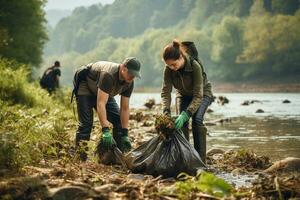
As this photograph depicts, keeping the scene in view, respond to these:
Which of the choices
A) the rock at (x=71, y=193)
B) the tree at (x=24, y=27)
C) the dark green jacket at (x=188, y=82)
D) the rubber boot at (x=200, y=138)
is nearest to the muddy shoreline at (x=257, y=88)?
the tree at (x=24, y=27)

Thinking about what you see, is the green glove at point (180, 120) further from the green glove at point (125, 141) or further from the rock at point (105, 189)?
the rock at point (105, 189)

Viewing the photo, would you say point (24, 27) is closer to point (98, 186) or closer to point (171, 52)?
point (171, 52)

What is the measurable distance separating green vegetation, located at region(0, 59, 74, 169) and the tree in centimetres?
1252

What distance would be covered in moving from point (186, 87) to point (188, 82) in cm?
10

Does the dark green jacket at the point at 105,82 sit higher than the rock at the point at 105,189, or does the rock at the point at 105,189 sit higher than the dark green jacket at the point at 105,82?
the dark green jacket at the point at 105,82

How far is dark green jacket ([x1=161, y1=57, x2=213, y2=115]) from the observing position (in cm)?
696

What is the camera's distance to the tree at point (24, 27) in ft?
96.9

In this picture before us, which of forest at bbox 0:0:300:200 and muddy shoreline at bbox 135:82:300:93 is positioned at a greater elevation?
muddy shoreline at bbox 135:82:300:93

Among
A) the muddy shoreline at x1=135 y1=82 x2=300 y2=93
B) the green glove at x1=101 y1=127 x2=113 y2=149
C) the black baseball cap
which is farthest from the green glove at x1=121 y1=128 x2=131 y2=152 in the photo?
the muddy shoreline at x1=135 y1=82 x2=300 y2=93

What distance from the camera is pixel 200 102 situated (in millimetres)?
7078

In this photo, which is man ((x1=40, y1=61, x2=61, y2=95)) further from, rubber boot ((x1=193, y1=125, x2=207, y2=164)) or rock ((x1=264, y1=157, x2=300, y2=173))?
rock ((x1=264, y1=157, x2=300, y2=173))

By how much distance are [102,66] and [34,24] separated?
27.3m

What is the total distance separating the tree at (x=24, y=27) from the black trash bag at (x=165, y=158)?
73.0ft

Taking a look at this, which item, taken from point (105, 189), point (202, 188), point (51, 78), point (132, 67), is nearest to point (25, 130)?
point (132, 67)
